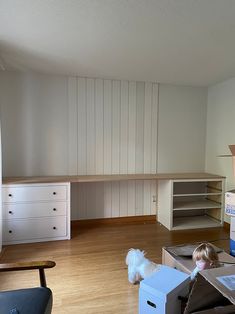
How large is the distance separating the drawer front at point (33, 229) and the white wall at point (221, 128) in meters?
2.58

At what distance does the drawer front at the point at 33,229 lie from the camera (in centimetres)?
303

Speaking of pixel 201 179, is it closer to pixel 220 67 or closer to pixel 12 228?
pixel 220 67

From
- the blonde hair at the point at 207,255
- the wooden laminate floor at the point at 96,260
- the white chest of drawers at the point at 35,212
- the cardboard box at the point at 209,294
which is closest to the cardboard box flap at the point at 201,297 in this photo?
the cardboard box at the point at 209,294

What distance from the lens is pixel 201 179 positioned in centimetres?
362

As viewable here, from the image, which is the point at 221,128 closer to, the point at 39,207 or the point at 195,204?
the point at 195,204

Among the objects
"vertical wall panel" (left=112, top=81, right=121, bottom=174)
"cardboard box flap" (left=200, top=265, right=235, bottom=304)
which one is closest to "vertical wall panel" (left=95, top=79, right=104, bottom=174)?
"vertical wall panel" (left=112, top=81, right=121, bottom=174)

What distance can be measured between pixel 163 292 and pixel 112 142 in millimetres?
2632

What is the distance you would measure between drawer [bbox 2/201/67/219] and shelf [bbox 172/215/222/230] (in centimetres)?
174

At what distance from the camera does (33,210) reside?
10.1ft

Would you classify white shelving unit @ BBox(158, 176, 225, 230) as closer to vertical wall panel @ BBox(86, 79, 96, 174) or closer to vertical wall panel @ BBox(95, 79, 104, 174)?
vertical wall panel @ BBox(95, 79, 104, 174)

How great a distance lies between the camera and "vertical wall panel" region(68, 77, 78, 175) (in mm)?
3676

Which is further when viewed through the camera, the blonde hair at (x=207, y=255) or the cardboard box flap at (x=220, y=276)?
the blonde hair at (x=207, y=255)

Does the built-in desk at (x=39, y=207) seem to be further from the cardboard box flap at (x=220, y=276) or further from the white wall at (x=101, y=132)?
the cardboard box flap at (x=220, y=276)

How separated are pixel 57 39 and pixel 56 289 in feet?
7.77
